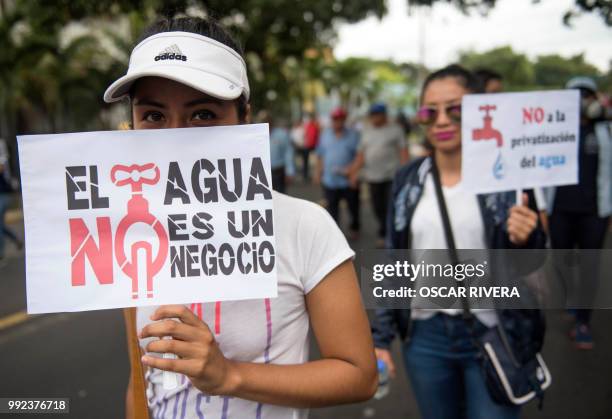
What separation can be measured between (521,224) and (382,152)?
537cm

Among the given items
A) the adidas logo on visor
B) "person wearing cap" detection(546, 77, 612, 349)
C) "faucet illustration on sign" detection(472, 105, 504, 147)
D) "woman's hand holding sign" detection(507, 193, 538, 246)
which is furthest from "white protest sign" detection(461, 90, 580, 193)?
"person wearing cap" detection(546, 77, 612, 349)

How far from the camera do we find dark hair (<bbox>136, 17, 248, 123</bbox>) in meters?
1.37

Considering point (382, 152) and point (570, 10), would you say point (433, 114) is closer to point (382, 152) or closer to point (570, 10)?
point (570, 10)

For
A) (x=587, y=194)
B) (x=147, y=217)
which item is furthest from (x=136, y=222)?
(x=587, y=194)

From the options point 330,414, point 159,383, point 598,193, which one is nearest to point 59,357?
point 330,414

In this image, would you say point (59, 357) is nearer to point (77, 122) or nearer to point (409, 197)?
point (409, 197)

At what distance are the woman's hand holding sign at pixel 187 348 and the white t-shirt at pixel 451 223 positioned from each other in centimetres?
112

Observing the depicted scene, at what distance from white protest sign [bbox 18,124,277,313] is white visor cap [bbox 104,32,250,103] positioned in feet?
0.37

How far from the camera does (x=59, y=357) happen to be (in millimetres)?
4234

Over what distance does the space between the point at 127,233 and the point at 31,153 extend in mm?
287

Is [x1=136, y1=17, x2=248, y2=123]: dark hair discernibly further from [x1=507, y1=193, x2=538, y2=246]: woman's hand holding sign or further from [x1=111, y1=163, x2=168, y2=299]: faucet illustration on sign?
[x1=507, y1=193, x2=538, y2=246]: woman's hand holding sign

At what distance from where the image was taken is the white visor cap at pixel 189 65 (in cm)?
124

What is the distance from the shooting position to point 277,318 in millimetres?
1307

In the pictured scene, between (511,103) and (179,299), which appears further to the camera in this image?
(511,103)
